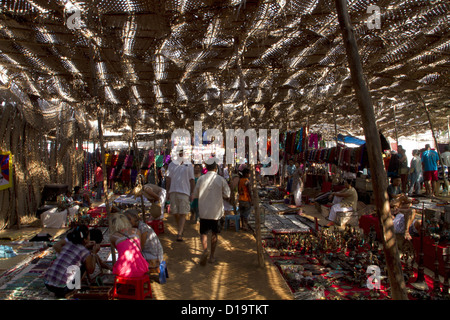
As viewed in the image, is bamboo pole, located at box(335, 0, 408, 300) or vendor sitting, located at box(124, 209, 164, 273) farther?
vendor sitting, located at box(124, 209, 164, 273)

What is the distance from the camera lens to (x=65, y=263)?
381 cm

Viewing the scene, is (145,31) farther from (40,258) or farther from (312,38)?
(40,258)

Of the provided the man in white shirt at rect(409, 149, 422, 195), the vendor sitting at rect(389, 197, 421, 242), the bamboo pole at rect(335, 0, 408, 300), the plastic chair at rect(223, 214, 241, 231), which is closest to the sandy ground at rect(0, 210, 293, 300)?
the plastic chair at rect(223, 214, 241, 231)

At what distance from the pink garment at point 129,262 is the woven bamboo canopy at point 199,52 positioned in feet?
8.16

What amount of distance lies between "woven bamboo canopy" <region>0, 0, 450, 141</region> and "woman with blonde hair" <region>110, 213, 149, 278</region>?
2.26m

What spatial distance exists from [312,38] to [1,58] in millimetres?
6928

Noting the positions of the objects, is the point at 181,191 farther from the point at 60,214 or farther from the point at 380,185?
the point at 380,185

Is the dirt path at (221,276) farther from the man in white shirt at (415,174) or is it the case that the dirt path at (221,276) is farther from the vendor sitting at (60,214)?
the man in white shirt at (415,174)

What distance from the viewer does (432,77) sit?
1036 centimetres

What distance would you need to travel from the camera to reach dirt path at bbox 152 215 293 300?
3.96 m

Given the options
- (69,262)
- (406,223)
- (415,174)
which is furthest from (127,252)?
(415,174)

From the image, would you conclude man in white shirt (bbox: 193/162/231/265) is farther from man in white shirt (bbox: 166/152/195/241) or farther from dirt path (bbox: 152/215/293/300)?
man in white shirt (bbox: 166/152/195/241)

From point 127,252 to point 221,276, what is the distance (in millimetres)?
1542
